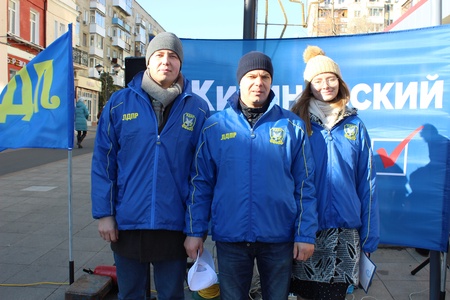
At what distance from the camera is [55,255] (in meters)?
4.25

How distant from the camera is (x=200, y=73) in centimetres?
361

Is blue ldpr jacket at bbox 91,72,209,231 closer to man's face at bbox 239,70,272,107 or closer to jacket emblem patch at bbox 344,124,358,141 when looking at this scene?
man's face at bbox 239,70,272,107

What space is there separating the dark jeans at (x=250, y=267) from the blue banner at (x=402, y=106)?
145 centimetres

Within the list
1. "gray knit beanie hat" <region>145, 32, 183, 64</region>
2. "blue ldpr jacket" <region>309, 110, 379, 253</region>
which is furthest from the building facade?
"blue ldpr jacket" <region>309, 110, 379, 253</region>

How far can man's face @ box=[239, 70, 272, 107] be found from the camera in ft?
7.32

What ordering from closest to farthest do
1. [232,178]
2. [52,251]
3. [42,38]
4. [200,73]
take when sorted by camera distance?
[232,178] → [200,73] → [52,251] → [42,38]

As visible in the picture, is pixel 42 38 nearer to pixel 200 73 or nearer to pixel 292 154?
pixel 200 73

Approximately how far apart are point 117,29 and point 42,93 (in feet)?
168

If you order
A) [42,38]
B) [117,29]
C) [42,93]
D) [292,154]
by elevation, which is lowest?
[292,154]

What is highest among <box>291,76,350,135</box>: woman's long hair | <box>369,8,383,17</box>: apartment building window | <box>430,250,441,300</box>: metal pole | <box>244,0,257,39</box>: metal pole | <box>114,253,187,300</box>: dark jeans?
<box>369,8,383,17</box>: apartment building window

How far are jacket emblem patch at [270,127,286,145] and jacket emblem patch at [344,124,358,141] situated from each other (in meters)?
0.42

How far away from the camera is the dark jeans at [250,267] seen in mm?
2186

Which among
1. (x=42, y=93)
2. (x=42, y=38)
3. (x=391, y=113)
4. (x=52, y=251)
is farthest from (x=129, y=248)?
(x=42, y=38)

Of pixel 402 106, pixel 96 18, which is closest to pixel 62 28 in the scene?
pixel 96 18
